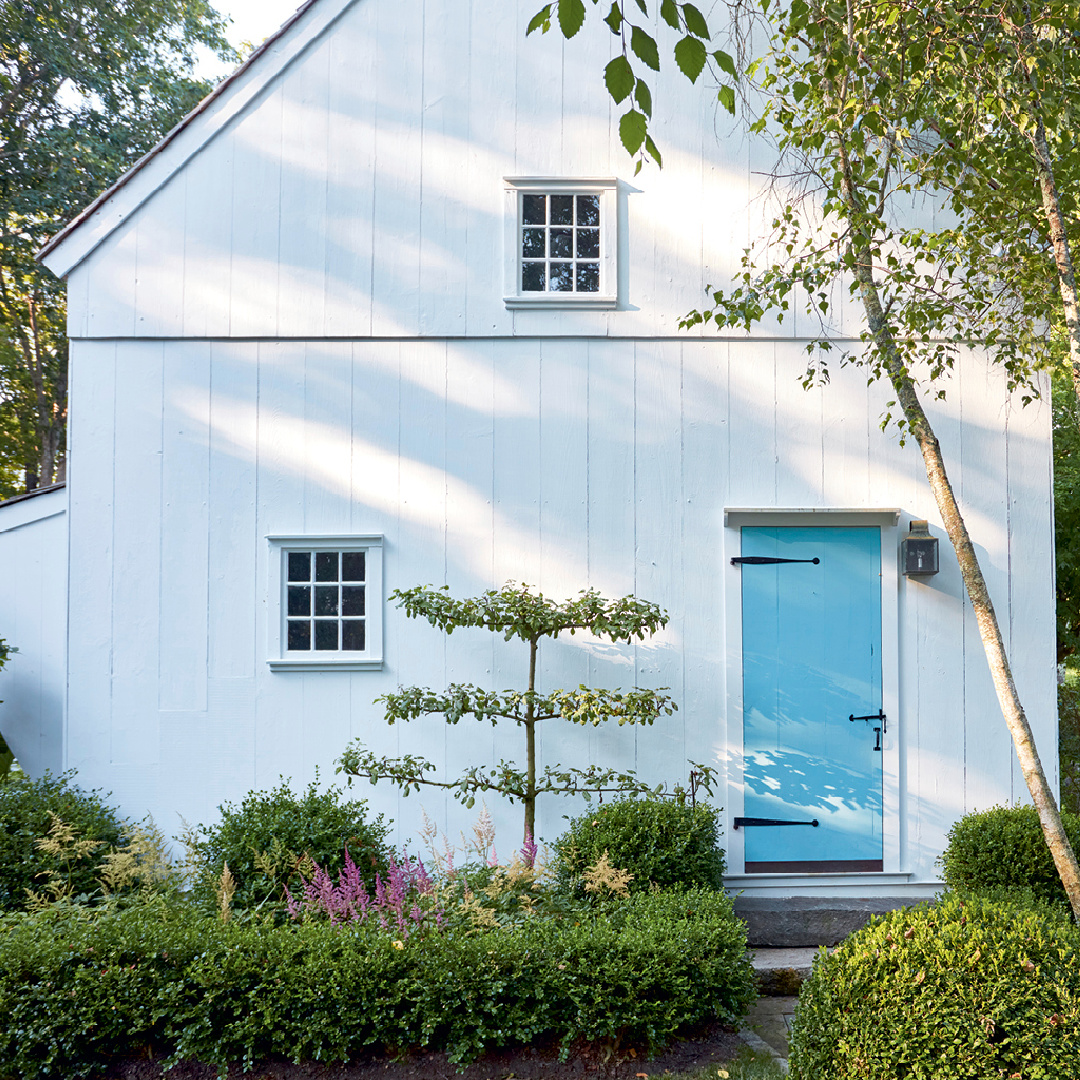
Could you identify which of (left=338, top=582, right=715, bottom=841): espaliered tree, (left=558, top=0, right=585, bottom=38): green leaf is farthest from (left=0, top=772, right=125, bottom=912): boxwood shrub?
(left=558, top=0, right=585, bottom=38): green leaf

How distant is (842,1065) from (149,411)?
5.53 m

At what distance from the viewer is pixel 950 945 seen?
3.14 m

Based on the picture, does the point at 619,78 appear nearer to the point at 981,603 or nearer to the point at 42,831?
the point at 981,603

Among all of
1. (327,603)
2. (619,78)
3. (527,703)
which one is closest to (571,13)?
(619,78)

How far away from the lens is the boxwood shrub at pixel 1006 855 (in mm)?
4594

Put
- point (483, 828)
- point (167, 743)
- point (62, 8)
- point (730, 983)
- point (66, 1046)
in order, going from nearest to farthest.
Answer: point (66, 1046) < point (730, 983) < point (483, 828) < point (167, 743) < point (62, 8)

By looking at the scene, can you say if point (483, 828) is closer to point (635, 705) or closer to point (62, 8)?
point (635, 705)

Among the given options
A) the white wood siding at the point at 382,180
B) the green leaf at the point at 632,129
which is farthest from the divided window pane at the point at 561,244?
the green leaf at the point at 632,129

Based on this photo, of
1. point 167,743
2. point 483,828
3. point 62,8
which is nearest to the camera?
point 483,828

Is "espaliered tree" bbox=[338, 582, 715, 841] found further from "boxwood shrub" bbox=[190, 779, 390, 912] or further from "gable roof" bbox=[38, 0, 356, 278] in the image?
"gable roof" bbox=[38, 0, 356, 278]

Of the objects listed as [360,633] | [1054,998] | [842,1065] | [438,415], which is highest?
[438,415]

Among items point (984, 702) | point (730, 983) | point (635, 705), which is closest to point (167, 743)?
point (635, 705)

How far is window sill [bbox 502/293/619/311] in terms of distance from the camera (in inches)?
225

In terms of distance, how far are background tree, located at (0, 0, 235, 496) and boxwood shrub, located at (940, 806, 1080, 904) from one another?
13.2m
